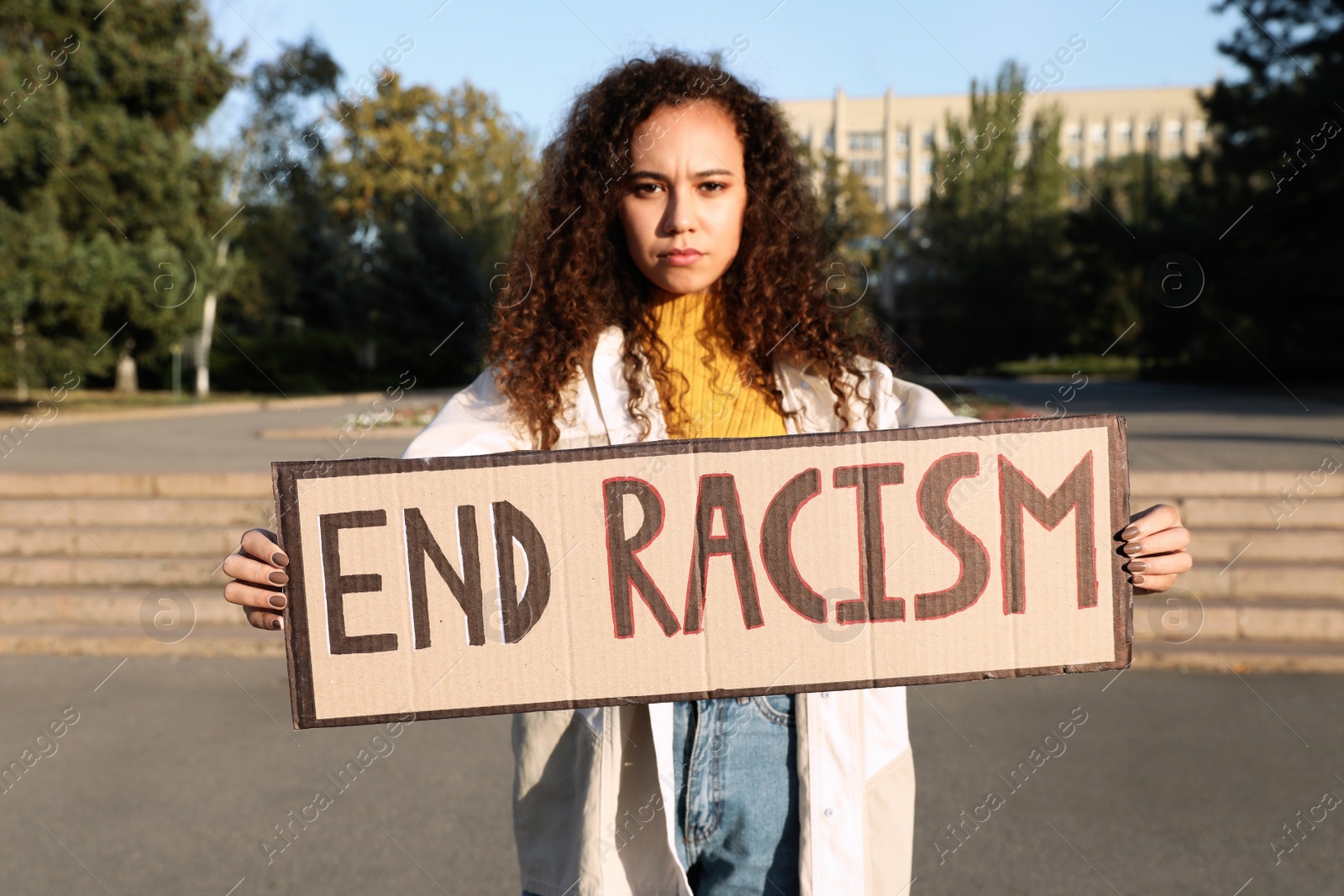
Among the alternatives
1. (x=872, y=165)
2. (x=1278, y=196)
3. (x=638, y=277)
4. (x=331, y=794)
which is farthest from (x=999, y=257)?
(x=638, y=277)

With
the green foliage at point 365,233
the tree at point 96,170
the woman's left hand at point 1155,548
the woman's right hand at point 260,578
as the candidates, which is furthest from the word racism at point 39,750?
the green foliage at point 365,233

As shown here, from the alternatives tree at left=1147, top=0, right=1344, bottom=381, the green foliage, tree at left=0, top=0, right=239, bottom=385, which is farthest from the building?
tree at left=0, top=0, right=239, bottom=385

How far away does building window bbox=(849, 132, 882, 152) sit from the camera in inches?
3750

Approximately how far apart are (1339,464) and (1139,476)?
2.75m

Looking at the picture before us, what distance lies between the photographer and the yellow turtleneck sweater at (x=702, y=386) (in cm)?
175

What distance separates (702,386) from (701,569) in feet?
1.09

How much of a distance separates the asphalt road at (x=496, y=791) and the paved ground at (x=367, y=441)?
5.66 ft

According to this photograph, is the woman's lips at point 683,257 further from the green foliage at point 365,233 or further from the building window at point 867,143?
the building window at point 867,143

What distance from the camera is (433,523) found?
158 centimetres

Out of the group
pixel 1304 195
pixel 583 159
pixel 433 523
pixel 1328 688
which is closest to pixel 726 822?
pixel 433 523

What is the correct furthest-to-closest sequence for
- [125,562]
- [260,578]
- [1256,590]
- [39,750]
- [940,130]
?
[940,130]
[125,562]
[1256,590]
[39,750]
[260,578]

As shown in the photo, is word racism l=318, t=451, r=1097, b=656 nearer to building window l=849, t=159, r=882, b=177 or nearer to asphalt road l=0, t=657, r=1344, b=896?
asphalt road l=0, t=657, r=1344, b=896

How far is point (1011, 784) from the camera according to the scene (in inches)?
163

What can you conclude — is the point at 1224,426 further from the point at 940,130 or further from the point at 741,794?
the point at 940,130
